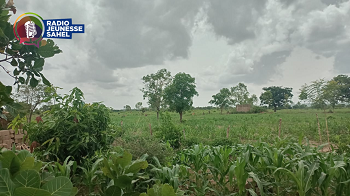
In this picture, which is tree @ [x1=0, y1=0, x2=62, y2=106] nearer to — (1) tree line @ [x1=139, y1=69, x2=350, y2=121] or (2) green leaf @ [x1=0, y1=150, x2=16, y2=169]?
(2) green leaf @ [x1=0, y1=150, x2=16, y2=169]

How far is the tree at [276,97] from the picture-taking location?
169 feet

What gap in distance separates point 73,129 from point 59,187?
8.87 ft

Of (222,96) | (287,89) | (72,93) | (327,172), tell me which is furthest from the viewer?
(287,89)

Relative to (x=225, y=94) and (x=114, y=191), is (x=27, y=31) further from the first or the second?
(x=225, y=94)

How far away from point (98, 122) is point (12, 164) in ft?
8.49

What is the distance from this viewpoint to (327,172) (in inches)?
93.0

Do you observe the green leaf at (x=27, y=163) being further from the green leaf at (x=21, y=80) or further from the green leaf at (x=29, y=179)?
the green leaf at (x=21, y=80)

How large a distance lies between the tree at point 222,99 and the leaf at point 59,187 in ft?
143

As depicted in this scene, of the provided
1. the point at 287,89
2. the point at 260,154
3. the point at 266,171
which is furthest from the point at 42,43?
the point at 287,89

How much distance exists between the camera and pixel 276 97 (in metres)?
52.4

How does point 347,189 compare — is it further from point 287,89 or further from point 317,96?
point 287,89

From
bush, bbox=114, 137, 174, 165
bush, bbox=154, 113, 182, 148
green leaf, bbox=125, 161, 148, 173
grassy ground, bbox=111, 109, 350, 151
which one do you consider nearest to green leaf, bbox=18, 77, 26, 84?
green leaf, bbox=125, 161, 148, 173

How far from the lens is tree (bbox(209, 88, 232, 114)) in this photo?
143 ft

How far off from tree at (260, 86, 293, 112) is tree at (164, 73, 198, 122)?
35.2 m
